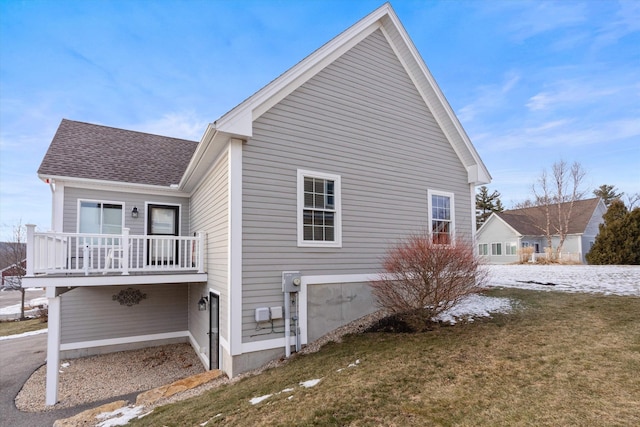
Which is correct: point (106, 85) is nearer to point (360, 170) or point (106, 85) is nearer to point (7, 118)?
point (7, 118)

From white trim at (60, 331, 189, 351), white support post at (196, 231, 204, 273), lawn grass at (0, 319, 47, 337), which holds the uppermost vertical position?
white support post at (196, 231, 204, 273)

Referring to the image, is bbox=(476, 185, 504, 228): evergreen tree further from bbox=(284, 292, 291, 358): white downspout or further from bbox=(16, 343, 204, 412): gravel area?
bbox=(284, 292, 291, 358): white downspout

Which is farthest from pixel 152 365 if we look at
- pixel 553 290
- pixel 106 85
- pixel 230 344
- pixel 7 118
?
pixel 7 118

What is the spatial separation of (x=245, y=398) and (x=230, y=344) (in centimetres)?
146

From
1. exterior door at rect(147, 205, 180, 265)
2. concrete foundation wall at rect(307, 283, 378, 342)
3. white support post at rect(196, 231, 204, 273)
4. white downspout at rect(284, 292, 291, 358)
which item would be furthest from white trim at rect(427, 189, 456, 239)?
exterior door at rect(147, 205, 180, 265)

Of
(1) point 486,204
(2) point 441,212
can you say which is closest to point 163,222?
(2) point 441,212

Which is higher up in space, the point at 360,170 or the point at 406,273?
the point at 360,170

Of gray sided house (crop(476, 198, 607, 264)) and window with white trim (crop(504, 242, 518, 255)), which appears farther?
window with white trim (crop(504, 242, 518, 255))

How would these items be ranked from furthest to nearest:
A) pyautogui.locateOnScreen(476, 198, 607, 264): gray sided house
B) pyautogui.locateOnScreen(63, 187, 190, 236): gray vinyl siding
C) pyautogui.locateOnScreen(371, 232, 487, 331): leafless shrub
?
pyautogui.locateOnScreen(476, 198, 607, 264): gray sided house → pyautogui.locateOnScreen(63, 187, 190, 236): gray vinyl siding → pyautogui.locateOnScreen(371, 232, 487, 331): leafless shrub

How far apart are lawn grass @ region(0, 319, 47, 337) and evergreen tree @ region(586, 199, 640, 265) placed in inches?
1183

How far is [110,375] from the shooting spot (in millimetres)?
8078

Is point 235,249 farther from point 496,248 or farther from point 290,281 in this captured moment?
point 496,248

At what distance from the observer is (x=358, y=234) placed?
25.5 ft

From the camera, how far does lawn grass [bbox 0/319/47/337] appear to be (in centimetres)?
1490
